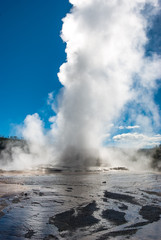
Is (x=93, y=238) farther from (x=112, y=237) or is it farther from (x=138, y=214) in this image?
(x=138, y=214)

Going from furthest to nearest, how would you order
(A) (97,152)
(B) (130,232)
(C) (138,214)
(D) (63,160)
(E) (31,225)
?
(A) (97,152) < (D) (63,160) < (C) (138,214) < (E) (31,225) < (B) (130,232)


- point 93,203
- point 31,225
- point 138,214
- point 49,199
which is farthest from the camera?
point 49,199

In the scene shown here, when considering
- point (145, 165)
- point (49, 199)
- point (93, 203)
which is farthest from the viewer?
point (145, 165)

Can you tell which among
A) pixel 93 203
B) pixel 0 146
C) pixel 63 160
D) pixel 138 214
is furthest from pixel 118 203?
pixel 0 146

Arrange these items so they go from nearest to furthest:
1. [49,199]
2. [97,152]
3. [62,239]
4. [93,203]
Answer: [62,239] → [93,203] → [49,199] → [97,152]

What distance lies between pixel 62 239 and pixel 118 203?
3702 mm

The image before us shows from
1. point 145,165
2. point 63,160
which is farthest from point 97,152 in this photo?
point 145,165

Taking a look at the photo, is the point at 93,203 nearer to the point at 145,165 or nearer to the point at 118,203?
the point at 118,203

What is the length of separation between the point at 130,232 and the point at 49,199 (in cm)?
403

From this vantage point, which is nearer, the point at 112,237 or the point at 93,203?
the point at 112,237

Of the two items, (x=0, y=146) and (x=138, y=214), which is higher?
(x=0, y=146)

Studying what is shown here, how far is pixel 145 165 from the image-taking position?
1257 inches

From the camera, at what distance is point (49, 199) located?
753cm

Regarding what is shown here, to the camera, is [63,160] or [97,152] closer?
[63,160]
